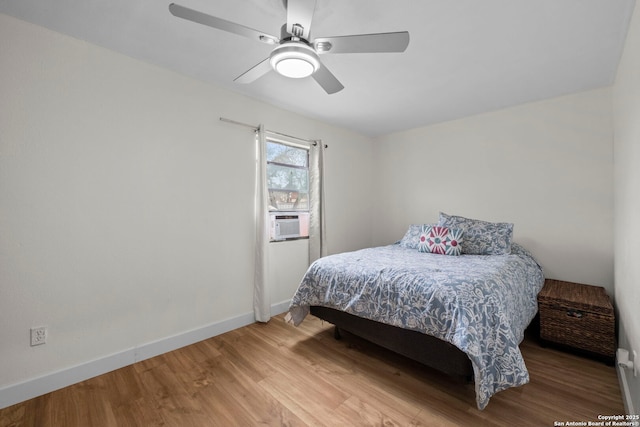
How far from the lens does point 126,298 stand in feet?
6.77

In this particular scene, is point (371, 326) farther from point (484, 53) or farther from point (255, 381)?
point (484, 53)

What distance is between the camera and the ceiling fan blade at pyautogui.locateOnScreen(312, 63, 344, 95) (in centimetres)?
168

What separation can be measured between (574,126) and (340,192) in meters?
2.55

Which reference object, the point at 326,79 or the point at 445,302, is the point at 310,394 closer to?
the point at 445,302

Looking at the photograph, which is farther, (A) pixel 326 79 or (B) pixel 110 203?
(B) pixel 110 203

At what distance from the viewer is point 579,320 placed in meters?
2.11

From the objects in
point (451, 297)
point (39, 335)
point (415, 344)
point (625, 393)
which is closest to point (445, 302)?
point (451, 297)

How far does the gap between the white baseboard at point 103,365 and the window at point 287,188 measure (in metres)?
1.10

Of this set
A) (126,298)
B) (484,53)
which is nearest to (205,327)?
(126,298)

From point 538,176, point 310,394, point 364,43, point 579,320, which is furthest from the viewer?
point 538,176

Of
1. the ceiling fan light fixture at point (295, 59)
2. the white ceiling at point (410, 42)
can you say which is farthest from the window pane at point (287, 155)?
the ceiling fan light fixture at point (295, 59)

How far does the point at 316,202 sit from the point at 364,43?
6.94ft

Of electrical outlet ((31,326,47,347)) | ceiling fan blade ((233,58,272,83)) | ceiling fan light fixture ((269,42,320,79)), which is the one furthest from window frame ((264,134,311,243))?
electrical outlet ((31,326,47,347))

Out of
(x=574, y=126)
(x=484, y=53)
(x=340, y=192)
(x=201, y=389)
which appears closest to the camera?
(x=201, y=389)
